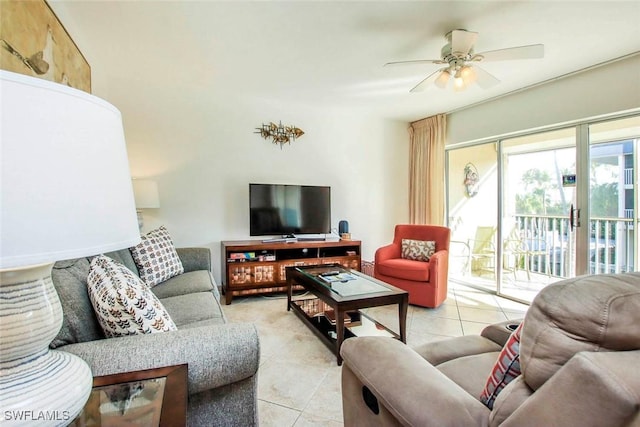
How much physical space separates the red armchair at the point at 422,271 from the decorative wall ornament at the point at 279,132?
1882mm

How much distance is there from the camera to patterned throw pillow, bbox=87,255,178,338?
3.59ft

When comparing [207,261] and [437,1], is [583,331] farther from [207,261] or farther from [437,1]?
[207,261]

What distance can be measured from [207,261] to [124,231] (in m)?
2.44

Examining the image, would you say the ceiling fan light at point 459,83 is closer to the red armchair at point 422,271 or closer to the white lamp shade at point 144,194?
the red armchair at point 422,271

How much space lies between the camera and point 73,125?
1.81ft

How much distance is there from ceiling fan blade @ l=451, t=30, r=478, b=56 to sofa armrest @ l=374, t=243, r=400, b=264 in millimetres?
2062

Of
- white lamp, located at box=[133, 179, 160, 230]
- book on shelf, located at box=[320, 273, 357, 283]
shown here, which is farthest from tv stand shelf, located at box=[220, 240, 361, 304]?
book on shelf, located at box=[320, 273, 357, 283]

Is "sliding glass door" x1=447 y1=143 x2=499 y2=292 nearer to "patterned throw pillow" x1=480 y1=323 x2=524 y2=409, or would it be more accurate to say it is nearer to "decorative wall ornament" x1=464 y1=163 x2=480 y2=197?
"decorative wall ornament" x1=464 y1=163 x2=480 y2=197

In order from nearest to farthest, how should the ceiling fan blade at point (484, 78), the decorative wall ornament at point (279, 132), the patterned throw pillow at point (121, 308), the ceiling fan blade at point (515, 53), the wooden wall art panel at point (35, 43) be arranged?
the patterned throw pillow at point (121, 308) → the wooden wall art panel at point (35, 43) → the ceiling fan blade at point (515, 53) → the ceiling fan blade at point (484, 78) → the decorative wall ornament at point (279, 132)

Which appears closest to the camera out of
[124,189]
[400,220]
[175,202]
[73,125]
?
[73,125]

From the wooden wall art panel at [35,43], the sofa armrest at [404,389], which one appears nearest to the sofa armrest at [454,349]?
the sofa armrest at [404,389]

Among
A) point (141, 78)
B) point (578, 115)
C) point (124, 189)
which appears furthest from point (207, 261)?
point (578, 115)

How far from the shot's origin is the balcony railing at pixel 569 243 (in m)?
2.83

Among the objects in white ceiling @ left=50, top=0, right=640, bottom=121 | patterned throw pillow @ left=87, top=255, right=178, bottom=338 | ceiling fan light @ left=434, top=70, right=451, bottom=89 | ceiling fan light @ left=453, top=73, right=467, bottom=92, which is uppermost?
white ceiling @ left=50, top=0, right=640, bottom=121
